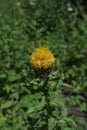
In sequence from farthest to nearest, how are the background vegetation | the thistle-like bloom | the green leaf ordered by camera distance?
the background vegetation, the green leaf, the thistle-like bloom

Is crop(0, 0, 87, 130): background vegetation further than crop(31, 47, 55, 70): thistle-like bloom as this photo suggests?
Yes

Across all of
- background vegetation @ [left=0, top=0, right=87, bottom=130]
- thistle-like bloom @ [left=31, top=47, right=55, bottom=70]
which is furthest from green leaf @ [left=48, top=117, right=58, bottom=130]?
thistle-like bloom @ [left=31, top=47, right=55, bottom=70]

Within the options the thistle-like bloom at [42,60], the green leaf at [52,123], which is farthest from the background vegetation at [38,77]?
the thistle-like bloom at [42,60]

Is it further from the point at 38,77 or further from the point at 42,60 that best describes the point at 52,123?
the point at 42,60

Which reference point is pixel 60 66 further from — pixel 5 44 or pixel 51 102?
pixel 51 102

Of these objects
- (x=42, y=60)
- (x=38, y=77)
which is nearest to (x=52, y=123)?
(x=38, y=77)

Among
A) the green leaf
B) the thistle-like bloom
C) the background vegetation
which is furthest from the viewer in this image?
the background vegetation

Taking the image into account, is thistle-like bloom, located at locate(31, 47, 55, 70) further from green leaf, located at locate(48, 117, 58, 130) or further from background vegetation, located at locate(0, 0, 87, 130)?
green leaf, located at locate(48, 117, 58, 130)

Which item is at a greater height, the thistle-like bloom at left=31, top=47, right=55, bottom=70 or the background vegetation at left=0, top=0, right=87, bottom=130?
the thistle-like bloom at left=31, top=47, right=55, bottom=70
